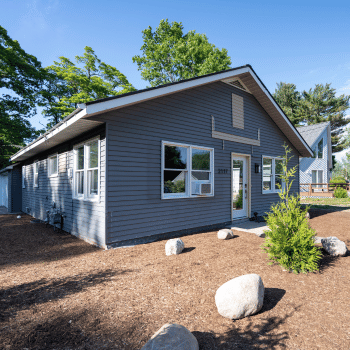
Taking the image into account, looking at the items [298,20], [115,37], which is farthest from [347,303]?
[115,37]

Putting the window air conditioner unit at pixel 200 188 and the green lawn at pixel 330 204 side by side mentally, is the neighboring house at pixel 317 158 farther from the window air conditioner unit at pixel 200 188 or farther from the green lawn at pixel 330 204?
the window air conditioner unit at pixel 200 188

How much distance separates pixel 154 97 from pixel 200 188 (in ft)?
9.75

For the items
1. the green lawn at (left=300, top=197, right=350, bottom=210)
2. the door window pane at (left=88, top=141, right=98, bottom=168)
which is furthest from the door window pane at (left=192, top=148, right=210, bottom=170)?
the green lawn at (left=300, top=197, right=350, bottom=210)

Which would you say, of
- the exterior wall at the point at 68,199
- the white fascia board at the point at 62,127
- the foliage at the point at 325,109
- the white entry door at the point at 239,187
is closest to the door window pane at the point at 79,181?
the exterior wall at the point at 68,199

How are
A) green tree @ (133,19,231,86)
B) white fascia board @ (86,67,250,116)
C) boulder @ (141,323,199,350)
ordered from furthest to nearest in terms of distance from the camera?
green tree @ (133,19,231,86) < white fascia board @ (86,67,250,116) < boulder @ (141,323,199,350)

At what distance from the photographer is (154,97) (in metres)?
5.83

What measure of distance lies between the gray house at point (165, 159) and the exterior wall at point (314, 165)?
51.9 ft

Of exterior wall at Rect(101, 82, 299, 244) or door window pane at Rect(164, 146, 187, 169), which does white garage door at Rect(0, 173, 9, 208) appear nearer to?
exterior wall at Rect(101, 82, 299, 244)

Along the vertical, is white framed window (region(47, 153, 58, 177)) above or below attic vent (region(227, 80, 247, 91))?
below

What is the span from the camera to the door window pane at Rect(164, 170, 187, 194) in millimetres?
6527

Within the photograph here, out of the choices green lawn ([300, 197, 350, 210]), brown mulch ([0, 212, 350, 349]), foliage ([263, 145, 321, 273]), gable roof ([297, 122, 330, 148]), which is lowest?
green lawn ([300, 197, 350, 210])

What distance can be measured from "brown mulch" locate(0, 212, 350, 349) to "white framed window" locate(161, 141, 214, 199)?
6.40 ft

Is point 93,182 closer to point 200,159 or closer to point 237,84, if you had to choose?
point 200,159

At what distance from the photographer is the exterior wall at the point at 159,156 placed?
5.52 m
